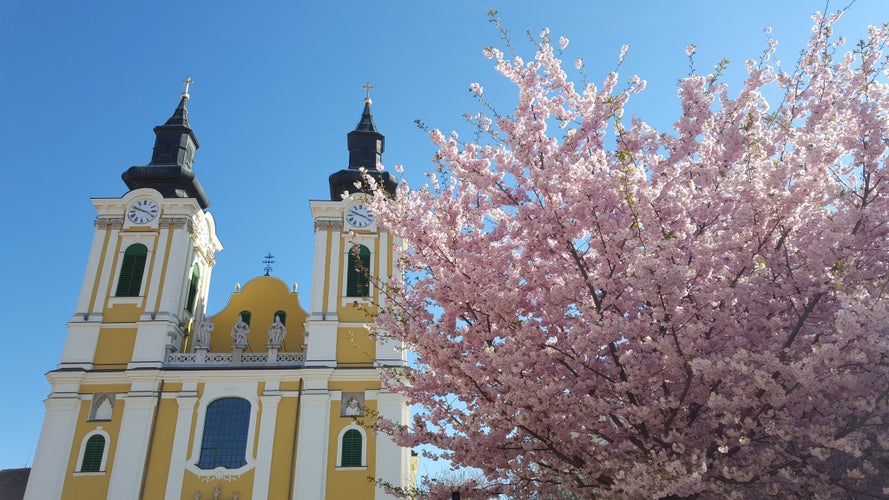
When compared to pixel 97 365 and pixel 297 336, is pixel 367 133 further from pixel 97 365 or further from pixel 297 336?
pixel 97 365

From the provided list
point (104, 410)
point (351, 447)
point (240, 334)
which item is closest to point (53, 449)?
point (104, 410)

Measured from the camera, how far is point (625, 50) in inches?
370

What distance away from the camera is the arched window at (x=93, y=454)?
23.2 m

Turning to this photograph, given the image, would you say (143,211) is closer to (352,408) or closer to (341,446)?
(352,408)

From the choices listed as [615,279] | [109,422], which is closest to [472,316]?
[615,279]

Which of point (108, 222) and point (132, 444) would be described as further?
point (108, 222)

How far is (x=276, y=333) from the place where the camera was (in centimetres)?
2616

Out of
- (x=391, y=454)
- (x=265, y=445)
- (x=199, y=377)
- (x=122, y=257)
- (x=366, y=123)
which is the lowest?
(x=391, y=454)

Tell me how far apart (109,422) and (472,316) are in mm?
19460

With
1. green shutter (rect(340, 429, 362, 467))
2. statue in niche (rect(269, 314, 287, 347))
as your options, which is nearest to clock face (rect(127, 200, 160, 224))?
statue in niche (rect(269, 314, 287, 347))

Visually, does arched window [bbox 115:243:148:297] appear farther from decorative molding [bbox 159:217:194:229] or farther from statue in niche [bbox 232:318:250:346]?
statue in niche [bbox 232:318:250:346]

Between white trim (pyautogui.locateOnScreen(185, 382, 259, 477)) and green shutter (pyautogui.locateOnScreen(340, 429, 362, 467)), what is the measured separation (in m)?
2.94

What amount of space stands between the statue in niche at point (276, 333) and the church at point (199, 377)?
0.06m

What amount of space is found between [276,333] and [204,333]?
8.60 feet
